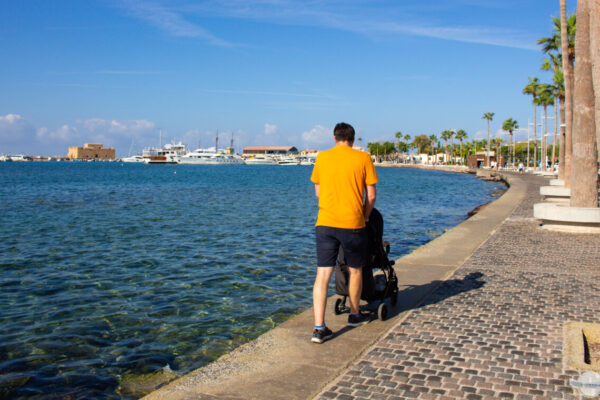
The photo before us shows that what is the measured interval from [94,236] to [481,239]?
1150 cm

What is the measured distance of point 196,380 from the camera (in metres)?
4.11

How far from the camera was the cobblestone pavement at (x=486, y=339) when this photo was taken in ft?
12.4

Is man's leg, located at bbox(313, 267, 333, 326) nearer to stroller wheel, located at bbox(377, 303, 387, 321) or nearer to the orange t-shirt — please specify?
the orange t-shirt

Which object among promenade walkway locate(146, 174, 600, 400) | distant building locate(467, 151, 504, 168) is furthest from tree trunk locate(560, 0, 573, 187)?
distant building locate(467, 151, 504, 168)

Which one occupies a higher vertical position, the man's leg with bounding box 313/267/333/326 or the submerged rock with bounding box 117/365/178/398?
the man's leg with bounding box 313/267/333/326

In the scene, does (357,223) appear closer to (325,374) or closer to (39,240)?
(325,374)

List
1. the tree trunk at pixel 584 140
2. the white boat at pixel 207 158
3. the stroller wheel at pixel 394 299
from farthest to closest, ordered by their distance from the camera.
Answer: the white boat at pixel 207 158, the tree trunk at pixel 584 140, the stroller wheel at pixel 394 299

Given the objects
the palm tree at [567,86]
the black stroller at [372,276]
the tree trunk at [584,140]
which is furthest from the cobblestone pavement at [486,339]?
the palm tree at [567,86]

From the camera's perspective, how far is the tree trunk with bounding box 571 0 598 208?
1238 cm

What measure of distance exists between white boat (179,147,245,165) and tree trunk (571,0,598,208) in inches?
→ 6868

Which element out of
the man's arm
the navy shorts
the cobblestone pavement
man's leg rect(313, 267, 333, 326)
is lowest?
the cobblestone pavement

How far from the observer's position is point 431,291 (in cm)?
686

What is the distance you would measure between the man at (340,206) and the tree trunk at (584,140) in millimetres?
10057

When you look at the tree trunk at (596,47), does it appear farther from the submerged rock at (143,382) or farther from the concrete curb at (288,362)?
the submerged rock at (143,382)
